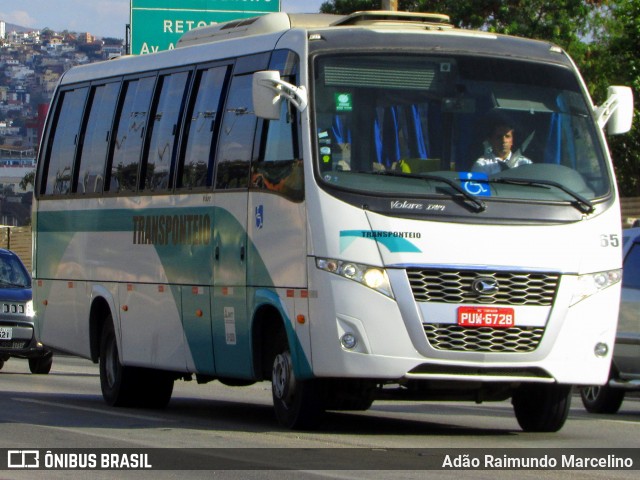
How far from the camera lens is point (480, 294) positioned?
38.7 ft

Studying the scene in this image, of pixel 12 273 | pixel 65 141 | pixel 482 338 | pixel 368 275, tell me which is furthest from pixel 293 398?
pixel 12 273

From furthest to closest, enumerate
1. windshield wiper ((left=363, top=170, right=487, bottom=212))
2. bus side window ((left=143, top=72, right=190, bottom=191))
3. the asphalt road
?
bus side window ((left=143, top=72, right=190, bottom=191)) → windshield wiper ((left=363, top=170, right=487, bottom=212)) → the asphalt road

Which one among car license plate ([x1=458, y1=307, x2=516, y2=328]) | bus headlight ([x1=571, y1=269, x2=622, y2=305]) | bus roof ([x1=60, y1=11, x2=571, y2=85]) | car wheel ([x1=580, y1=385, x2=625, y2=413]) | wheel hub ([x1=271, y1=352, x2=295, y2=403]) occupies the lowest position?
car wheel ([x1=580, y1=385, x2=625, y2=413])

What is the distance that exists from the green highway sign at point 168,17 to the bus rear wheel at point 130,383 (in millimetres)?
12754

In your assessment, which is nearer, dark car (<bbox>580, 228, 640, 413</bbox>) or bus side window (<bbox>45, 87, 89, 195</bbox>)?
dark car (<bbox>580, 228, 640, 413</bbox>)

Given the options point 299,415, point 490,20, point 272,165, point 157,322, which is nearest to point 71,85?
point 157,322

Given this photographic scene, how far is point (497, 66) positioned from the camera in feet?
41.8

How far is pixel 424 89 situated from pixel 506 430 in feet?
9.81

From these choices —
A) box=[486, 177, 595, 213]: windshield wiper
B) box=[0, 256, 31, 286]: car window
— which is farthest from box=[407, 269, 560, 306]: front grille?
box=[0, 256, 31, 286]: car window

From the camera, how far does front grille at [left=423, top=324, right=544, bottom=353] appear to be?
38.4ft

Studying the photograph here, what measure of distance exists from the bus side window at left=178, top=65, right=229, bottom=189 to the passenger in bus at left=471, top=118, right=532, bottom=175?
273cm

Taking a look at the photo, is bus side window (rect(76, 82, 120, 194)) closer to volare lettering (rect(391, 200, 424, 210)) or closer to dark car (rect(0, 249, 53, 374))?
volare lettering (rect(391, 200, 424, 210))

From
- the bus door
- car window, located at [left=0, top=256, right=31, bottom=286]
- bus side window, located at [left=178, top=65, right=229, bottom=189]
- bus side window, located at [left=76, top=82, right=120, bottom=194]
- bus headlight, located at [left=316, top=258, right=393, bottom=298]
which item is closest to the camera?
bus headlight, located at [left=316, top=258, right=393, bottom=298]

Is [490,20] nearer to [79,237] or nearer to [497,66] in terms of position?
[79,237]
